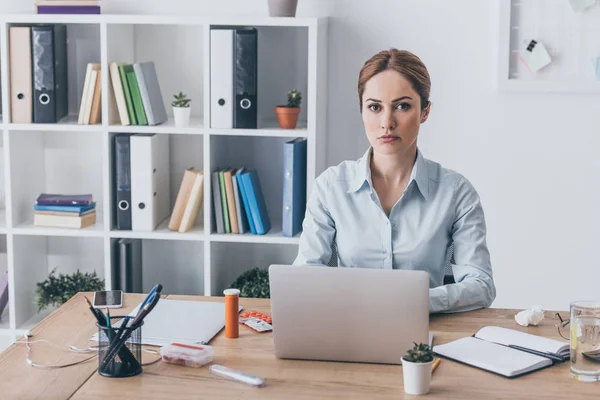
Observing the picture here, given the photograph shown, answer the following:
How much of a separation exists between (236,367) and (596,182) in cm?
207

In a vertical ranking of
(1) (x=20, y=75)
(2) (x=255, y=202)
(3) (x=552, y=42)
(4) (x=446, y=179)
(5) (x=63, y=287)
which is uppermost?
(3) (x=552, y=42)

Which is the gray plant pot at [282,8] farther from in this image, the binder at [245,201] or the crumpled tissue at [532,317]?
the crumpled tissue at [532,317]

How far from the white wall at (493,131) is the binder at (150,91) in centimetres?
30

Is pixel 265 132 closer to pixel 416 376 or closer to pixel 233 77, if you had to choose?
pixel 233 77

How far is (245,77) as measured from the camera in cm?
319

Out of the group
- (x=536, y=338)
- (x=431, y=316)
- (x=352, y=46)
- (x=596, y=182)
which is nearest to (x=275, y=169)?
(x=352, y=46)

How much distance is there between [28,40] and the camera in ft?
10.7

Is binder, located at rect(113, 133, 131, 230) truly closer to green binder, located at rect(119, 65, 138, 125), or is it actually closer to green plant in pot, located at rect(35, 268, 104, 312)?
green binder, located at rect(119, 65, 138, 125)

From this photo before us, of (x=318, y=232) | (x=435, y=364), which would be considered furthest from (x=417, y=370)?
(x=318, y=232)

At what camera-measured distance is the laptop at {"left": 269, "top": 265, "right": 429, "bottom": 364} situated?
5.64 ft

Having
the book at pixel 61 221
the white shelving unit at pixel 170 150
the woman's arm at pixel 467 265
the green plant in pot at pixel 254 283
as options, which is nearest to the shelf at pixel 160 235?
the white shelving unit at pixel 170 150

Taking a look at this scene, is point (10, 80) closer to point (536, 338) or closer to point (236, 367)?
point (236, 367)

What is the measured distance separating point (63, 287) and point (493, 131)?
180cm

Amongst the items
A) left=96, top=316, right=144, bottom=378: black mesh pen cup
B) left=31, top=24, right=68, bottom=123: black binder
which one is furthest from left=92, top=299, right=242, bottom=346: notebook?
left=31, top=24, right=68, bottom=123: black binder
